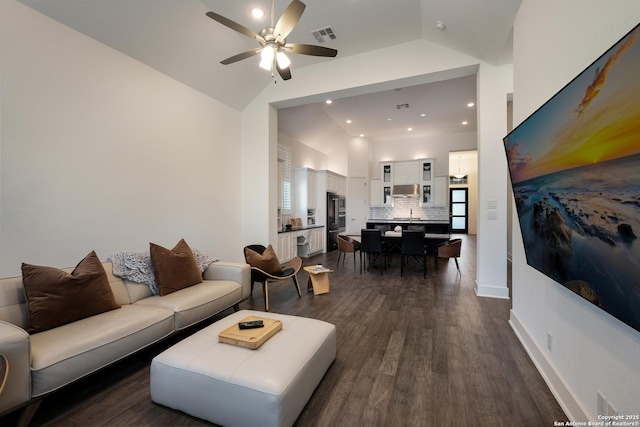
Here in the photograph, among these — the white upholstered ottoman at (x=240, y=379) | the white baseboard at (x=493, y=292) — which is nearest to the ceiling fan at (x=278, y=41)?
the white upholstered ottoman at (x=240, y=379)

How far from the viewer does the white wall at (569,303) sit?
4.02 ft

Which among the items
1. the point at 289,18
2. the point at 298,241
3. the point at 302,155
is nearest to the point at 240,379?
the point at 289,18

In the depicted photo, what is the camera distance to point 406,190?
919cm

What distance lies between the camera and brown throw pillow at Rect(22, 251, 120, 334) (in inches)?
77.0

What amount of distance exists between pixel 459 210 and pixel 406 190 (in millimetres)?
5748

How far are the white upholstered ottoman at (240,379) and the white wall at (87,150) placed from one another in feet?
6.79

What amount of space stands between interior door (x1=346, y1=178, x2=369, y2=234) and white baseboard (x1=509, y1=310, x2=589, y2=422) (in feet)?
22.1

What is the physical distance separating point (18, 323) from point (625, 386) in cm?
368

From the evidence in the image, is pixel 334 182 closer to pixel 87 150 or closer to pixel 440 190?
pixel 440 190

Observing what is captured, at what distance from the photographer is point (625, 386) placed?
122cm

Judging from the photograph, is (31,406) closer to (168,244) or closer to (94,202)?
(94,202)

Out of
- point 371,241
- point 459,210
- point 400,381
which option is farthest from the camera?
point 459,210

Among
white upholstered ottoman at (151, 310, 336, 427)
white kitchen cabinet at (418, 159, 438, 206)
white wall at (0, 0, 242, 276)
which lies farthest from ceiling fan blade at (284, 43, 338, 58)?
white kitchen cabinet at (418, 159, 438, 206)

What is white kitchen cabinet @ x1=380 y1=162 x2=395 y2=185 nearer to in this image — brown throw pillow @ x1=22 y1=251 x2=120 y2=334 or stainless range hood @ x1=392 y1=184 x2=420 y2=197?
stainless range hood @ x1=392 y1=184 x2=420 y2=197
